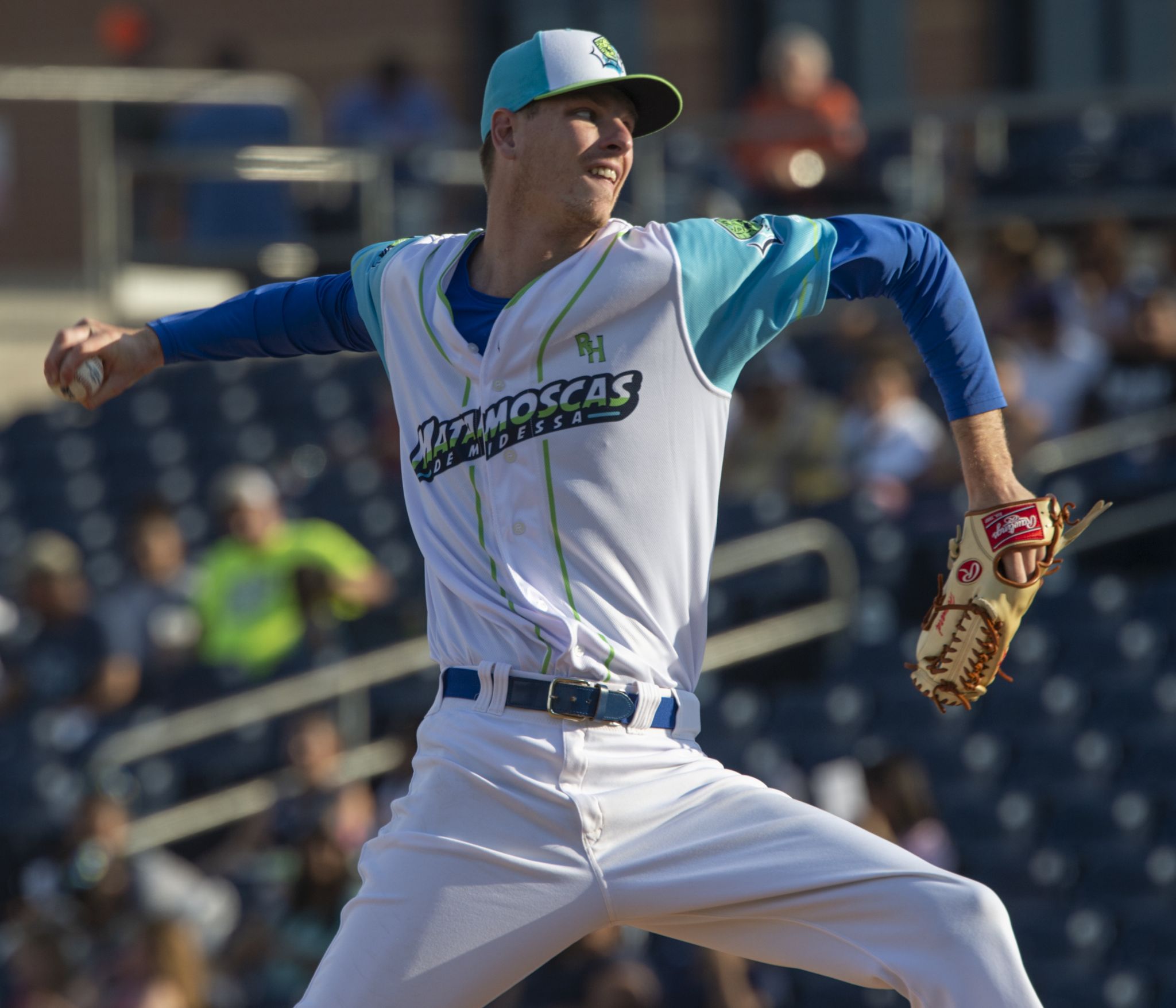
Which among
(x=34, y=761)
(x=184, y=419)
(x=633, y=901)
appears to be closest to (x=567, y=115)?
(x=633, y=901)

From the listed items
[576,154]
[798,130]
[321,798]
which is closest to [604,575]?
[576,154]

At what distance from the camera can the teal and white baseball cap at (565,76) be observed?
3.24 metres

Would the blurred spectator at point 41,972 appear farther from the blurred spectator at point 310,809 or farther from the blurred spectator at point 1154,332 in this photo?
the blurred spectator at point 1154,332

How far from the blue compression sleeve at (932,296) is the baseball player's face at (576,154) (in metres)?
0.41

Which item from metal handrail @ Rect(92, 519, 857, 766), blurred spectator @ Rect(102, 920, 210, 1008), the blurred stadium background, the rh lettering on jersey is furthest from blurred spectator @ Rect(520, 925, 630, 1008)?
the rh lettering on jersey

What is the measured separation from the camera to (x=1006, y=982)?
2.90 meters

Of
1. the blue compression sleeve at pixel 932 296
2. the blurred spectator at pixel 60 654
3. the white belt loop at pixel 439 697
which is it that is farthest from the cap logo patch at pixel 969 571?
the blurred spectator at pixel 60 654

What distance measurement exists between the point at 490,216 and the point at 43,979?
4.72 meters

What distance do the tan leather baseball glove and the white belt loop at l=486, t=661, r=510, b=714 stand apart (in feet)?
2.45

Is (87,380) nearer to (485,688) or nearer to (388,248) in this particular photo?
(388,248)

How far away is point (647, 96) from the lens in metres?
3.35

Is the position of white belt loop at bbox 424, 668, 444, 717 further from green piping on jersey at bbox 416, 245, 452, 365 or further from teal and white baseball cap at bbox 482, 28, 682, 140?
teal and white baseball cap at bbox 482, 28, 682, 140

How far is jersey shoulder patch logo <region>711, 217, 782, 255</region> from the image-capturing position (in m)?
3.27

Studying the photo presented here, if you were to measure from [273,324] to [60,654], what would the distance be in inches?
235
